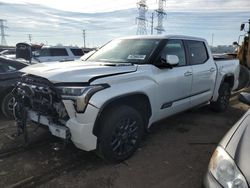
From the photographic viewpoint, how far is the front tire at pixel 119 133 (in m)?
3.53

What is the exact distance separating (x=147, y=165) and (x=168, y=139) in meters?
1.13

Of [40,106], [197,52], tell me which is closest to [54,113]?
[40,106]

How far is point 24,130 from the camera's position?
4008mm

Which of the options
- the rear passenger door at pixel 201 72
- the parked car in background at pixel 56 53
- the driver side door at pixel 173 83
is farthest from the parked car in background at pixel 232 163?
the parked car in background at pixel 56 53

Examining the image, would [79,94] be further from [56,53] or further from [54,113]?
[56,53]

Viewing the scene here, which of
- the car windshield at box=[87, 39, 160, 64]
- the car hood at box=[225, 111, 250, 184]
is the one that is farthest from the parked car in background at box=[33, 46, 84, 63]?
the car hood at box=[225, 111, 250, 184]

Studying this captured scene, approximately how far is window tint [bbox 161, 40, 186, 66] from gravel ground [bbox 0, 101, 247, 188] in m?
1.41

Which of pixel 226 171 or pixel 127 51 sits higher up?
pixel 127 51

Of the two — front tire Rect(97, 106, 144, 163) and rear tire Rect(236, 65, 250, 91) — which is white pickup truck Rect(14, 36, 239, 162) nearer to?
front tire Rect(97, 106, 144, 163)

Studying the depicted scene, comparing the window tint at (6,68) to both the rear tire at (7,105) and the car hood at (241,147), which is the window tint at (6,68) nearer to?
the rear tire at (7,105)

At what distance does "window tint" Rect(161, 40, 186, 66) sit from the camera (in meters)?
4.59

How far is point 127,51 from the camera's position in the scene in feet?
15.4

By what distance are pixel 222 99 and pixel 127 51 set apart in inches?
125

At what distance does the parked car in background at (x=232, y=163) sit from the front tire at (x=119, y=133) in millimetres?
1534
